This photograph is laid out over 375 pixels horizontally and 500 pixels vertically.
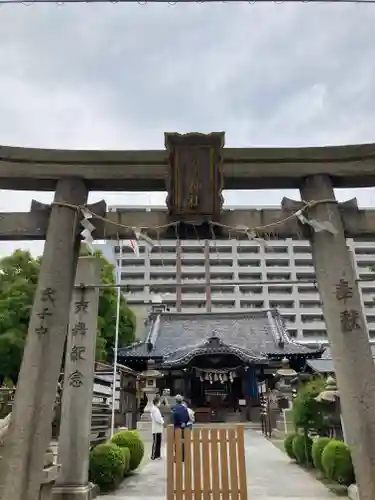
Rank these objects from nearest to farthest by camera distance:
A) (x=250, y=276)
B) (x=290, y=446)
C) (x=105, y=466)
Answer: (x=105, y=466) → (x=290, y=446) → (x=250, y=276)

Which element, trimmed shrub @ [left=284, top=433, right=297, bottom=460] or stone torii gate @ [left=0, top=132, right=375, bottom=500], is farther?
trimmed shrub @ [left=284, top=433, right=297, bottom=460]

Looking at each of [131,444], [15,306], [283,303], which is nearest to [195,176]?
[131,444]

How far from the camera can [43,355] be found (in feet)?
18.0

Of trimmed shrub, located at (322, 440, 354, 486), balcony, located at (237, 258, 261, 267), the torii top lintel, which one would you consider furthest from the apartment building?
the torii top lintel

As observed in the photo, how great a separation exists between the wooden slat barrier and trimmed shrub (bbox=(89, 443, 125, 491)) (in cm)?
294

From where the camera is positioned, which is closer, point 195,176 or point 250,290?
point 195,176

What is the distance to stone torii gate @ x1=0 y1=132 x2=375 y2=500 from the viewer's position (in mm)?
5859

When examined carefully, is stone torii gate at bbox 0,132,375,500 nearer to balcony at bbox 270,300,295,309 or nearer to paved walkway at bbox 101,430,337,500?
paved walkway at bbox 101,430,337,500

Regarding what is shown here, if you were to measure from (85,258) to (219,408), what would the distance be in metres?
24.2

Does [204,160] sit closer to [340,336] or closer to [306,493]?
[340,336]

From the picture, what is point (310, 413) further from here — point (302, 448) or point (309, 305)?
point (309, 305)

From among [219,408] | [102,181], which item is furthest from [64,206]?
[219,408]

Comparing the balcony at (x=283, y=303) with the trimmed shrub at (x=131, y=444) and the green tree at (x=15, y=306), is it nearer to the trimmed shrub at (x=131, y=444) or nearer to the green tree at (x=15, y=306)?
the green tree at (x=15, y=306)

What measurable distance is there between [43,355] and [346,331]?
12.4 feet
